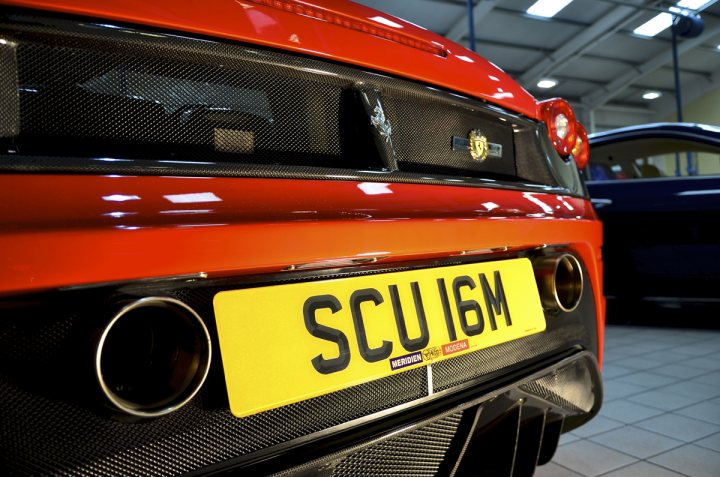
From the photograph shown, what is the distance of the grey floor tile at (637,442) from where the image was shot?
1.88 meters

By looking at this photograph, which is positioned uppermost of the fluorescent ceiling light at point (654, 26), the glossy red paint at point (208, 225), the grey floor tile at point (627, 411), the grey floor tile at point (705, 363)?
the fluorescent ceiling light at point (654, 26)

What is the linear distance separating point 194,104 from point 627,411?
2184 millimetres

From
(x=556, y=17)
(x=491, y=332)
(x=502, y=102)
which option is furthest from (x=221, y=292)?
(x=556, y=17)

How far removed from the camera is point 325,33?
0.93 metres

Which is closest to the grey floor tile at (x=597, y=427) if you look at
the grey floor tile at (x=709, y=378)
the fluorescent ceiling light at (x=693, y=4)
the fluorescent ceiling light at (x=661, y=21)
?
the grey floor tile at (x=709, y=378)

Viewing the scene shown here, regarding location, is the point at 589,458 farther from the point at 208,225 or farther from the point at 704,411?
the point at 208,225

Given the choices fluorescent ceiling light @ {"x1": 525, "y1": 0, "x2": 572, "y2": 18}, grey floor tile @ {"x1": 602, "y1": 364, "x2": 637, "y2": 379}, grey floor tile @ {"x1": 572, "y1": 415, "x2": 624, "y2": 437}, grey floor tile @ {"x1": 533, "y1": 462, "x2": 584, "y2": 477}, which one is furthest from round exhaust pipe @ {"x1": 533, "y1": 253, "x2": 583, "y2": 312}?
fluorescent ceiling light @ {"x1": 525, "y1": 0, "x2": 572, "y2": 18}

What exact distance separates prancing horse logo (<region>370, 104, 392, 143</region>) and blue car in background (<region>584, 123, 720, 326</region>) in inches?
125

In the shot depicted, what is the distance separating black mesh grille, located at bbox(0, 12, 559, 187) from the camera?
68 centimetres

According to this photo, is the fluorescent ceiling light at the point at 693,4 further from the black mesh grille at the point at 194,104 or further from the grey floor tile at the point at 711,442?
the black mesh grille at the point at 194,104

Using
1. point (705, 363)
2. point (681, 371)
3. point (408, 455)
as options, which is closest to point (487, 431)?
point (408, 455)

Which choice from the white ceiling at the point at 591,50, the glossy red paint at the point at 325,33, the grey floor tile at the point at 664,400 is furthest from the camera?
the white ceiling at the point at 591,50

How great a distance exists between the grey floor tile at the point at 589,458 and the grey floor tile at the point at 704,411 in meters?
0.55

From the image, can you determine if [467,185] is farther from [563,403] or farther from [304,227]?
[563,403]
